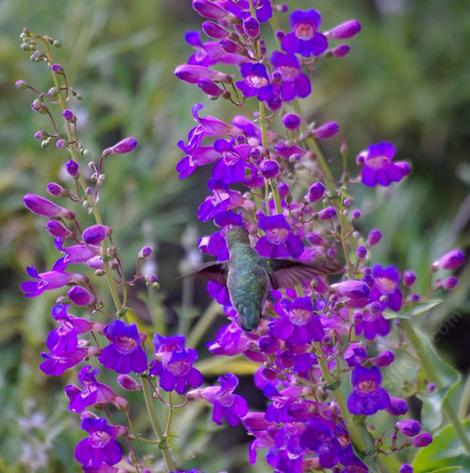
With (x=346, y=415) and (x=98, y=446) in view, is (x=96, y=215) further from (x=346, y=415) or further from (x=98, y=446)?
(x=346, y=415)

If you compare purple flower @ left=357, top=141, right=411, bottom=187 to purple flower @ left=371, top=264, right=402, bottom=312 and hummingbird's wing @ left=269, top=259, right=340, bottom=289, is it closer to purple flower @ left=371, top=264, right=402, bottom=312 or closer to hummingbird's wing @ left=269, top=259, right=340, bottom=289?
purple flower @ left=371, top=264, right=402, bottom=312

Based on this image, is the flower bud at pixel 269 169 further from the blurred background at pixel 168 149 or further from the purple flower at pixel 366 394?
the blurred background at pixel 168 149

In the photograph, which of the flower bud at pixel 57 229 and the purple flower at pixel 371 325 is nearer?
the flower bud at pixel 57 229

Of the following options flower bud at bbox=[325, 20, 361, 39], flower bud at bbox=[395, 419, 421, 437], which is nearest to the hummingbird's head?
flower bud at bbox=[395, 419, 421, 437]

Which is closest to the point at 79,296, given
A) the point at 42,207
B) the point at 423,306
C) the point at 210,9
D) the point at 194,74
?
the point at 42,207

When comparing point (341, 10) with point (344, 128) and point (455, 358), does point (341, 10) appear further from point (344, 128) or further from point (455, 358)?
point (455, 358)

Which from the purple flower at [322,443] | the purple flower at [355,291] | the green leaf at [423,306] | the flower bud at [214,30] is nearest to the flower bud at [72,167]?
the flower bud at [214,30]

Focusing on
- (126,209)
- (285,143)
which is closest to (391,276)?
(285,143)
